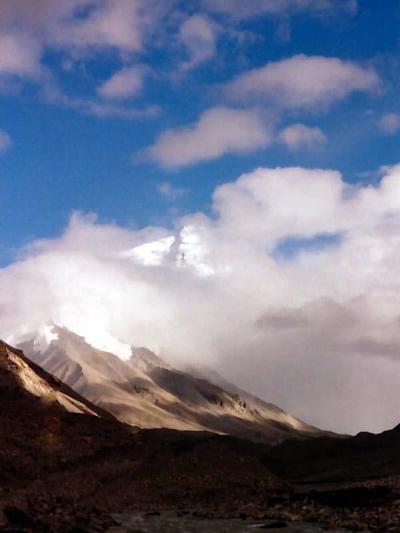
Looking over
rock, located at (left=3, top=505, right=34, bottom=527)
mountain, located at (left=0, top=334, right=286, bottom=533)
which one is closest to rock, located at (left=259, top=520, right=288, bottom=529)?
mountain, located at (left=0, top=334, right=286, bottom=533)

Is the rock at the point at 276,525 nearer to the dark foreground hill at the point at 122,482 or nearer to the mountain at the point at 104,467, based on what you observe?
the dark foreground hill at the point at 122,482

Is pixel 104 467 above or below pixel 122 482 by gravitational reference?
above

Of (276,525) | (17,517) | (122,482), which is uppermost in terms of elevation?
(276,525)

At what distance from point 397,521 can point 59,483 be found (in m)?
27.6

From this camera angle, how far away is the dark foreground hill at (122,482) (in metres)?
40.4

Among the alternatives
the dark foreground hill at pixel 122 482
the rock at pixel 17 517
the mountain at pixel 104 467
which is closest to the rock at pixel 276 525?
the dark foreground hill at pixel 122 482

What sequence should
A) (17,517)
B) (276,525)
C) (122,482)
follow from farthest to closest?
(122,482)
(276,525)
(17,517)

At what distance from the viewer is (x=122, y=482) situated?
56.6 meters

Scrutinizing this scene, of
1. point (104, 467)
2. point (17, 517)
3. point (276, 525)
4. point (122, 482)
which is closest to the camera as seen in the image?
point (17, 517)

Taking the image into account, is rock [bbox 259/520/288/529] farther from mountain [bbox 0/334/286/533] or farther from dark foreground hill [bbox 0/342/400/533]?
mountain [bbox 0/334/286/533]

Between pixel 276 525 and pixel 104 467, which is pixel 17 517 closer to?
pixel 276 525

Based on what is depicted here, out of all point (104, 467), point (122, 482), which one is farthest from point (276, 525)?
point (104, 467)

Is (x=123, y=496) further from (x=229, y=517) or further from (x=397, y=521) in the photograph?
(x=397, y=521)

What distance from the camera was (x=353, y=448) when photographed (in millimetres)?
125438
